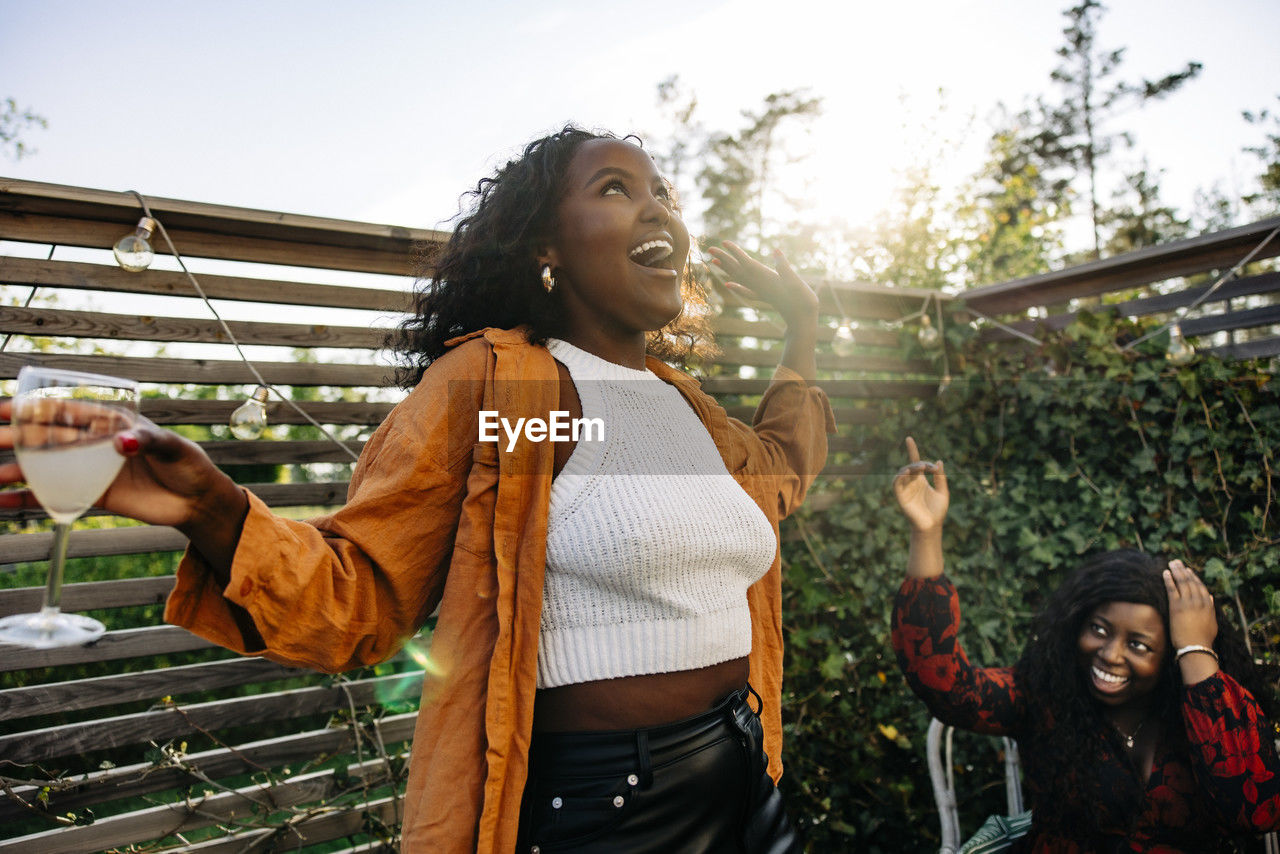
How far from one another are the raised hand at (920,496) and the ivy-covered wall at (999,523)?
1.15 m

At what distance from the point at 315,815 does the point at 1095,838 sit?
6.93 feet

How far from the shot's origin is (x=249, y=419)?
79.2 inches

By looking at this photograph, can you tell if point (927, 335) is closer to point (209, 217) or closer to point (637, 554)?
point (637, 554)

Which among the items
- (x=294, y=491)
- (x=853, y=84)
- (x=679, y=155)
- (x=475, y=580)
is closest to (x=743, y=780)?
(x=475, y=580)

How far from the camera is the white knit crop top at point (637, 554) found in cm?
116

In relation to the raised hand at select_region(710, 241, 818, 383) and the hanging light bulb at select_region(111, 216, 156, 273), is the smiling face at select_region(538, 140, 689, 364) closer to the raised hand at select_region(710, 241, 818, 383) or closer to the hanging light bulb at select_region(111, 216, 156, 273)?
the raised hand at select_region(710, 241, 818, 383)

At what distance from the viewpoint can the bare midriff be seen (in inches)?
45.3

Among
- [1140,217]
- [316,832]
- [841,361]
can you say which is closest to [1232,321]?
[841,361]

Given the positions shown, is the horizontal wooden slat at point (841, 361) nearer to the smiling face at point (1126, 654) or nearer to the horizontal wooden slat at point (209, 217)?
the horizontal wooden slat at point (209, 217)

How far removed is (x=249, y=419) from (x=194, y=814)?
1.10 metres

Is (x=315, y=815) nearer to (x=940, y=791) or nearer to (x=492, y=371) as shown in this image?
(x=492, y=371)

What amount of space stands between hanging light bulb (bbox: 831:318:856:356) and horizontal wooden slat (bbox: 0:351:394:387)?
184 cm

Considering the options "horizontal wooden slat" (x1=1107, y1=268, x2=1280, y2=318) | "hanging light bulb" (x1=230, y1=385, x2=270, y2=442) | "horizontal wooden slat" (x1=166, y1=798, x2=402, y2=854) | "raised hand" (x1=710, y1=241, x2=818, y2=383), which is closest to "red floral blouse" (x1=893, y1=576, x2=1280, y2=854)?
"raised hand" (x1=710, y1=241, x2=818, y2=383)

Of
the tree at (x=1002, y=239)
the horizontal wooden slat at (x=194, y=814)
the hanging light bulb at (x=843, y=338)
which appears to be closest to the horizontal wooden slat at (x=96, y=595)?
the horizontal wooden slat at (x=194, y=814)
